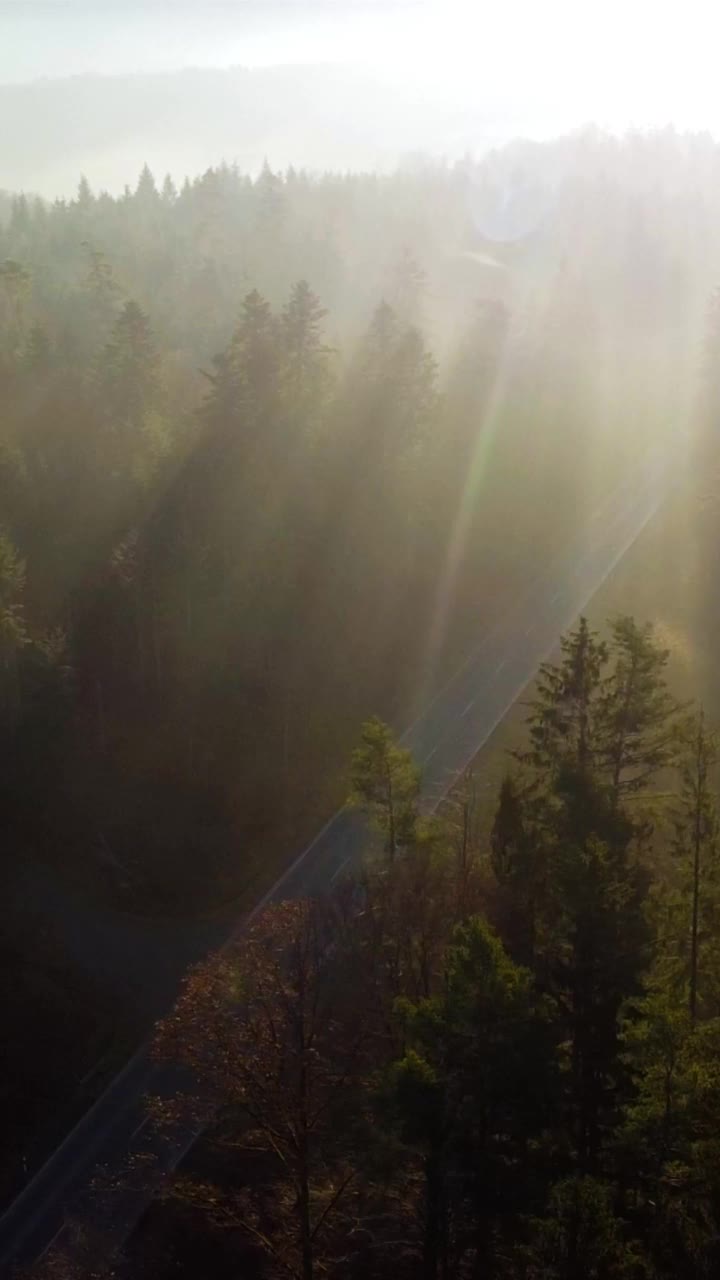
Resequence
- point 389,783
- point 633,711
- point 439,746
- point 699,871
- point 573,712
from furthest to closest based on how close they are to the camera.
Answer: point 439,746 → point 573,712 → point 633,711 → point 389,783 → point 699,871

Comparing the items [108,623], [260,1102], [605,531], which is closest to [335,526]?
[108,623]

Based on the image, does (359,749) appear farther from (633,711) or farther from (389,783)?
(633,711)

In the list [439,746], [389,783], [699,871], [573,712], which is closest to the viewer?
[699,871]

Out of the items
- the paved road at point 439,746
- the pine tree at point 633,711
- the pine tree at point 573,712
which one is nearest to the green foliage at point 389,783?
the pine tree at point 573,712

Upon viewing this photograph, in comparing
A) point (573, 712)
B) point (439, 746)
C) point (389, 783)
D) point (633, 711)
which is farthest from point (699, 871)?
point (439, 746)

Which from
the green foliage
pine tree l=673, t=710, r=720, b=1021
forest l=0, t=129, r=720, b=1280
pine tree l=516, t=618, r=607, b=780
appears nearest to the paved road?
forest l=0, t=129, r=720, b=1280

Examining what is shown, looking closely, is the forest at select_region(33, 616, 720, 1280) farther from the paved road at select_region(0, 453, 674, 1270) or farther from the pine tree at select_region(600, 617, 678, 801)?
the paved road at select_region(0, 453, 674, 1270)

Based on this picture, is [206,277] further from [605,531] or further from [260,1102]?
[260,1102]

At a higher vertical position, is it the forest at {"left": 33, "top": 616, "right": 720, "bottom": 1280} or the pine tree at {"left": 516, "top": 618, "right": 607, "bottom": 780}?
the pine tree at {"left": 516, "top": 618, "right": 607, "bottom": 780}
